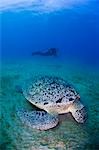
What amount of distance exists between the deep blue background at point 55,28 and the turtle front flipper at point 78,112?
614cm

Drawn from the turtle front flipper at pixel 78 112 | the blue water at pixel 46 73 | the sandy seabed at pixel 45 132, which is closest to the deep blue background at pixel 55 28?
the blue water at pixel 46 73

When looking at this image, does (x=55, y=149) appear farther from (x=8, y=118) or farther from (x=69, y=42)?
(x=69, y=42)

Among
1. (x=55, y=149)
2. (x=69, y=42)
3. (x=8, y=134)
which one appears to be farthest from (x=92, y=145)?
(x=69, y=42)

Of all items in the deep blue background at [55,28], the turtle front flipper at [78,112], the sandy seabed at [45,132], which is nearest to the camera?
the sandy seabed at [45,132]

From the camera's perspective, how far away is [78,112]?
9.29 ft

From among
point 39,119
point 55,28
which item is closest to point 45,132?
point 39,119

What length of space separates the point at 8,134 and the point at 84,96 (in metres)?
1.31

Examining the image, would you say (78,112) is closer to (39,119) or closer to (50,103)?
(50,103)

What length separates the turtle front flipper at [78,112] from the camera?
2.80m

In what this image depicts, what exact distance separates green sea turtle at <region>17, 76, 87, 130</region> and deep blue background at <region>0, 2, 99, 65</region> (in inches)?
232

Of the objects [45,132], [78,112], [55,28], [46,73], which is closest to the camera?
[45,132]

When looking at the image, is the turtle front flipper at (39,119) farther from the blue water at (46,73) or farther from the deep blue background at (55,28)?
the deep blue background at (55,28)

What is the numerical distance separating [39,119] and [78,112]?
436mm

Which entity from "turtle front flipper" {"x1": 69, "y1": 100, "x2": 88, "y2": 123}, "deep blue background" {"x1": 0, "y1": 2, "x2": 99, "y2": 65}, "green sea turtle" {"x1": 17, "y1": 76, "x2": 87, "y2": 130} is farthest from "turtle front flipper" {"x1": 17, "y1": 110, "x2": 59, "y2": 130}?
"deep blue background" {"x1": 0, "y1": 2, "x2": 99, "y2": 65}
